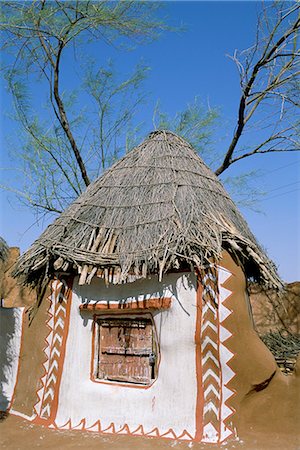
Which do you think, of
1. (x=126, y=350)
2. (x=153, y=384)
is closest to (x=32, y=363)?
(x=126, y=350)

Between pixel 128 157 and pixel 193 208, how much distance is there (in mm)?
1879

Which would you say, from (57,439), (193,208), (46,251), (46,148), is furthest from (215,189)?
(46,148)

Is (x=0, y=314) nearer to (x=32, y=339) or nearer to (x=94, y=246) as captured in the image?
(x=32, y=339)

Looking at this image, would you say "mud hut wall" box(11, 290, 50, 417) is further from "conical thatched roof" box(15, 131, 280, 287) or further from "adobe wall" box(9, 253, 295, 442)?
"conical thatched roof" box(15, 131, 280, 287)

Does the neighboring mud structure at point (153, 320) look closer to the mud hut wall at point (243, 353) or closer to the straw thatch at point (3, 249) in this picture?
the mud hut wall at point (243, 353)

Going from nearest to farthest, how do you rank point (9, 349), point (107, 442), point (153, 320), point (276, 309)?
1. point (107, 442)
2. point (153, 320)
3. point (9, 349)
4. point (276, 309)

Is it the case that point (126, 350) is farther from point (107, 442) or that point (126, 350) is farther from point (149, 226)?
point (149, 226)

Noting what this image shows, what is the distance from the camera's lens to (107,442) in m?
5.53

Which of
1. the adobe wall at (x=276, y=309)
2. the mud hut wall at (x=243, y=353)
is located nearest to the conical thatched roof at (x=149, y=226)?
the mud hut wall at (x=243, y=353)

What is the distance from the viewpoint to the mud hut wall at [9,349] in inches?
293

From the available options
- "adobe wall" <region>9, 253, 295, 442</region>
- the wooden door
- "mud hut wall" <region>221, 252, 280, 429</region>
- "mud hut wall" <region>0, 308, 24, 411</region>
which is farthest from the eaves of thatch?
"mud hut wall" <region>221, 252, 280, 429</region>

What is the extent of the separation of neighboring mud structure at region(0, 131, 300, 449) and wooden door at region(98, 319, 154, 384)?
1 centimetres

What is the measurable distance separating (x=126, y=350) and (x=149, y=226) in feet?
5.67

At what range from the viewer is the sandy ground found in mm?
5242
